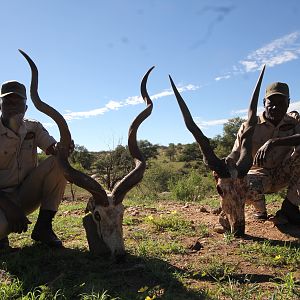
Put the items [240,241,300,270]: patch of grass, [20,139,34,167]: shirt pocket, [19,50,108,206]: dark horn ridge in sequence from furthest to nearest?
[20,139,34,167]: shirt pocket, [19,50,108,206]: dark horn ridge, [240,241,300,270]: patch of grass

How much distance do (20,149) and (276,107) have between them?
142 inches

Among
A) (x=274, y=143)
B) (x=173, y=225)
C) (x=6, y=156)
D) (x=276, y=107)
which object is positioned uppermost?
(x=276, y=107)

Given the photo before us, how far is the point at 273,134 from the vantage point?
19.7 feet

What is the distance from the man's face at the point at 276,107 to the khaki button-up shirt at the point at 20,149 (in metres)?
3.14

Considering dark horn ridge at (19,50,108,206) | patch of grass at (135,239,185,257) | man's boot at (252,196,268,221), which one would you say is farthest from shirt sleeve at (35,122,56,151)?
man's boot at (252,196,268,221)

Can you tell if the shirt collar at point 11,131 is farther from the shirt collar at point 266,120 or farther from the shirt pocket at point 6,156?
the shirt collar at point 266,120

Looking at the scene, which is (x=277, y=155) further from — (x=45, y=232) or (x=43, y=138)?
(x=45, y=232)

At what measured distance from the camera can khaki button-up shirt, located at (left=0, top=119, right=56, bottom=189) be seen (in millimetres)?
4688

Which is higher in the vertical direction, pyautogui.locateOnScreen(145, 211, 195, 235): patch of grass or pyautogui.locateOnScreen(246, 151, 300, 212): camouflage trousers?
pyautogui.locateOnScreen(246, 151, 300, 212): camouflage trousers

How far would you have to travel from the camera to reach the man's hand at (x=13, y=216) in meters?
4.32

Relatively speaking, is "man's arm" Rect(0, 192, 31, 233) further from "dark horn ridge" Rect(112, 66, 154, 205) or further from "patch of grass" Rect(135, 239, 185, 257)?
"patch of grass" Rect(135, 239, 185, 257)

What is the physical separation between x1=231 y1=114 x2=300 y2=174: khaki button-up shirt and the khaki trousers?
2.66m

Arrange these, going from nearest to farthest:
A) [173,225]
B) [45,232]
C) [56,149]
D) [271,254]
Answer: [271,254] < [56,149] < [45,232] < [173,225]

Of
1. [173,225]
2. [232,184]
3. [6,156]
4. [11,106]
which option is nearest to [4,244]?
[6,156]
